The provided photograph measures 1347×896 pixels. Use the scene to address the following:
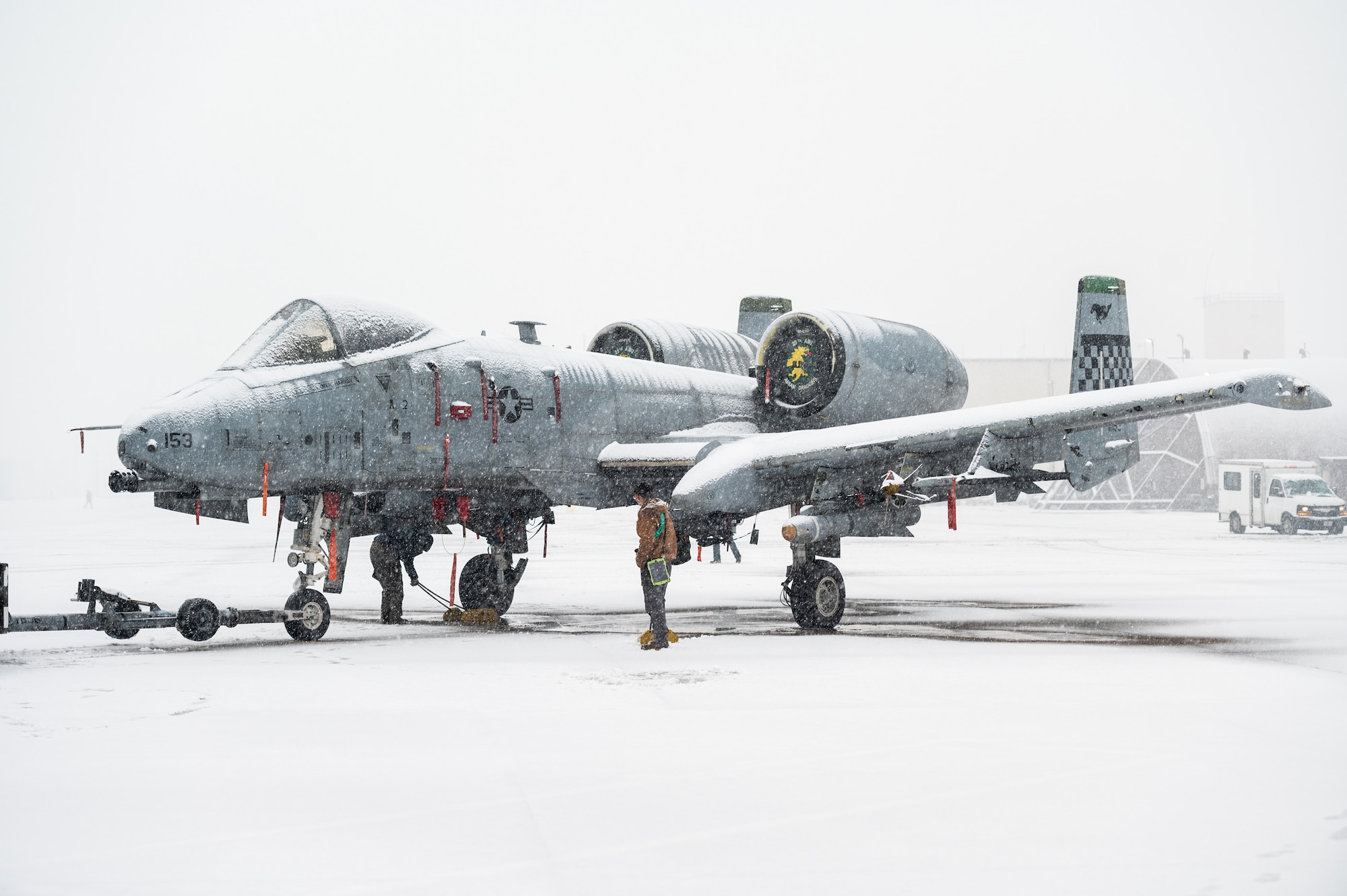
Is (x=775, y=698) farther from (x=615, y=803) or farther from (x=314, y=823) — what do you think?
(x=314, y=823)

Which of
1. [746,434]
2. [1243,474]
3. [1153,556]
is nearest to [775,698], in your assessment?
[746,434]

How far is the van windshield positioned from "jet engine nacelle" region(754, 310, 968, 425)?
25430 mm

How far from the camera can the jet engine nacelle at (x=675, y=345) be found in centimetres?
1717

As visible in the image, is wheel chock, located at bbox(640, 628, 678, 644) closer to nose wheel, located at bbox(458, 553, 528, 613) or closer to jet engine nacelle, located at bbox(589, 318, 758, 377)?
nose wheel, located at bbox(458, 553, 528, 613)

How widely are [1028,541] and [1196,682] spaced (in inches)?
928

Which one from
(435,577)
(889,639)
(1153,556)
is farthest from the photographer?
(1153,556)

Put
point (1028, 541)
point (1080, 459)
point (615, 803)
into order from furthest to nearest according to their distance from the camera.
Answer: point (1028, 541) < point (1080, 459) < point (615, 803)

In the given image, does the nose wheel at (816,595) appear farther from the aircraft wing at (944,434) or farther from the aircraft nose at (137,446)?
the aircraft nose at (137,446)

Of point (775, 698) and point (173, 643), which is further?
point (173, 643)

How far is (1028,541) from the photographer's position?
3203 centimetres

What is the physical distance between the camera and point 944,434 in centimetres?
1289

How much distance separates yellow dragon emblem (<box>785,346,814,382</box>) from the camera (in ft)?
52.9

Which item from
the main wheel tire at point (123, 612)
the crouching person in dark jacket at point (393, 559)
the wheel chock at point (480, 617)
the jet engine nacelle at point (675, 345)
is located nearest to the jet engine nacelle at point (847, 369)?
the jet engine nacelle at point (675, 345)

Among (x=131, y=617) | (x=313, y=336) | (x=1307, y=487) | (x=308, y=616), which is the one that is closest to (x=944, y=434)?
(x=313, y=336)
